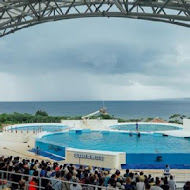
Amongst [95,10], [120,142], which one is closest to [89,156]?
[95,10]

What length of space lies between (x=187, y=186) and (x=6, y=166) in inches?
186

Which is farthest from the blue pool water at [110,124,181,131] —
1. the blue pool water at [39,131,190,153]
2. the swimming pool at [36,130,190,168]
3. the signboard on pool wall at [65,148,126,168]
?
the signboard on pool wall at [65,148,126,168]

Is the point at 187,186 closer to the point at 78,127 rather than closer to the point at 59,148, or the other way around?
the point at 59,148

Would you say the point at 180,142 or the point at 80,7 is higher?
the point at 80,7

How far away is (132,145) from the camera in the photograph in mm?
21609

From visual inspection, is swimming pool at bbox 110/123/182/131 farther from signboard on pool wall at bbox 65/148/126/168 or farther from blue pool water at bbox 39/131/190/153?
signboard on pool wall at bbox 65/148/126/168

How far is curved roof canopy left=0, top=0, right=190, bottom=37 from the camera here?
34.5ft

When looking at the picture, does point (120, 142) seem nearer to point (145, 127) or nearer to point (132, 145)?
point (132, 145)

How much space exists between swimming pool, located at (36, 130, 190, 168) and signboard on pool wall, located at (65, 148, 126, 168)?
86 cm

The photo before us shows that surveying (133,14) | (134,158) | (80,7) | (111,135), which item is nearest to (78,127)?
(111,135)

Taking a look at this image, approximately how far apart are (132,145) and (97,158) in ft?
26.2

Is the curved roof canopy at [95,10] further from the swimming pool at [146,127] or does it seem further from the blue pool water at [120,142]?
the swimming pool at [146,127]

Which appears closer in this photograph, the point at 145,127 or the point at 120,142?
the point at 120,142

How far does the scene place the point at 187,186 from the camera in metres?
6.59
